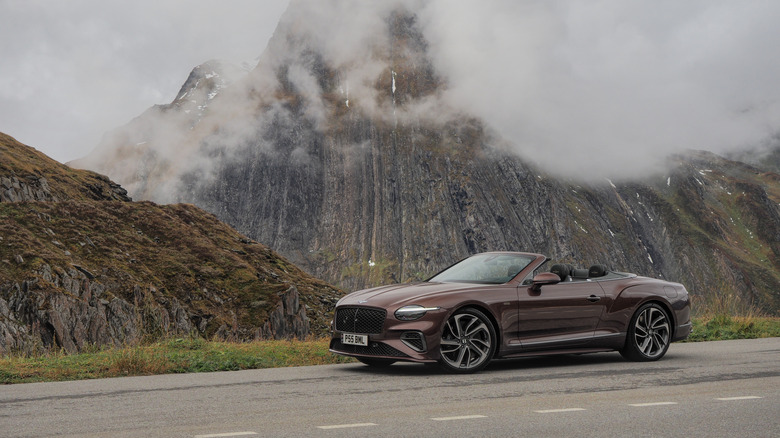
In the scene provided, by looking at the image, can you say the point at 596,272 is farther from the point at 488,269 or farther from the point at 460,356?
the point at 460,356

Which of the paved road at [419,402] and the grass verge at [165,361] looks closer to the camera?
the paved road at [419,402]

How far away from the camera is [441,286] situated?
33.8 feet

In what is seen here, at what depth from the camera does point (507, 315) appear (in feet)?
32.9

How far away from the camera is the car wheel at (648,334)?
1116cm

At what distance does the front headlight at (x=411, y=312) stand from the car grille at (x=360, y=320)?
0.67ft

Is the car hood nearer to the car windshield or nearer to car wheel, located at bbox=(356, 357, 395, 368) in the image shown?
the car windshield

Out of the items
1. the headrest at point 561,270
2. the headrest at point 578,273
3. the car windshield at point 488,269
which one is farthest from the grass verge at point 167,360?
the headrest at point 578,273

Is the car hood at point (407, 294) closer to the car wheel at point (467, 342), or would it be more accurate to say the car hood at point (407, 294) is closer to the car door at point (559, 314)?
the car wheel at point (467, 342)

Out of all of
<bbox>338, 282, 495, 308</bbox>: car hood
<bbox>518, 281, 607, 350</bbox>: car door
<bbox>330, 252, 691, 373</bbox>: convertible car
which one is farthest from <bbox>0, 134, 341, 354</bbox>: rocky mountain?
<bbox>518, 281, 607, 350</bbox>: car door

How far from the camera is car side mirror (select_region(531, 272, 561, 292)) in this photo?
10.3 m

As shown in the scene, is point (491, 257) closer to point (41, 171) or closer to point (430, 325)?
point (430, 325)

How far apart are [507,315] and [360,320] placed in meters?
1.96

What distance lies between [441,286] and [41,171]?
9035 cm

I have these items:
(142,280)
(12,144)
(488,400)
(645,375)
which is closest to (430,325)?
(488,400)
